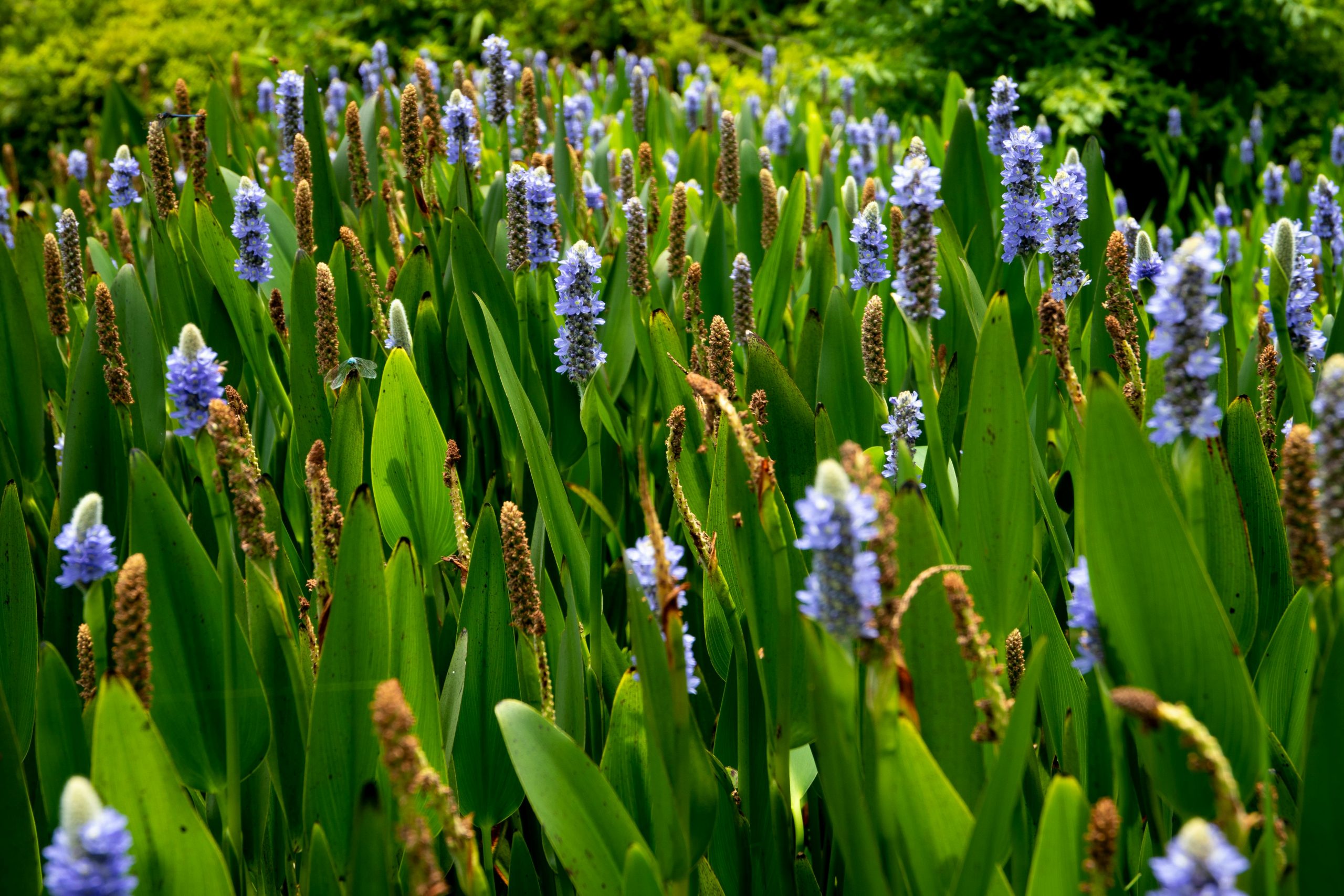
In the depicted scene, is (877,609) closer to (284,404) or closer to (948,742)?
(948,742)

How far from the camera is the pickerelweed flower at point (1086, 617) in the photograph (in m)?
0.87

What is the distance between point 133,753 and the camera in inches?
31.7

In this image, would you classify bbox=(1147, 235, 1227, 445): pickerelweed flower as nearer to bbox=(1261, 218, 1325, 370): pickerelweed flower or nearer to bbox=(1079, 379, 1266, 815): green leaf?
bbox=(1079, 379, 1266, 815): green leaf

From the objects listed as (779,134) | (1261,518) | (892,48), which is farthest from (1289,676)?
(892,48)

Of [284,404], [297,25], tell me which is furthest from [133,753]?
[297,25]

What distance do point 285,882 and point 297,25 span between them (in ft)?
26.2

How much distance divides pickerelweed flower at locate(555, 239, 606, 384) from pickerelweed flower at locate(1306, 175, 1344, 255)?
1905mm

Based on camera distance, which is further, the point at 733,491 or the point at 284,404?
the point at 284,404

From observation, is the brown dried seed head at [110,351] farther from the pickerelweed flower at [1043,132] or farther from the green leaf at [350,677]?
the pickerelweed flower at [1043,132]

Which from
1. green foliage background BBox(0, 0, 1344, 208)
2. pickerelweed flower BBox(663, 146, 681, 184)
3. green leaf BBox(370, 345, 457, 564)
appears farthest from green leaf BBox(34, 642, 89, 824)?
green foliage background BBox(0, 0, 1344, 208)

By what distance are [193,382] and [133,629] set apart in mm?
266

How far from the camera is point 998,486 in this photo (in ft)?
3.66

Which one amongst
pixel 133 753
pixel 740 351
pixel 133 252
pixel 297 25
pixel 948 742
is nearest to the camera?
pixel 133 753

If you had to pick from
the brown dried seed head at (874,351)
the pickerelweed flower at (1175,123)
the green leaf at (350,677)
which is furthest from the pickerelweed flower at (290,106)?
the pickerelweed flower at (1175,123)
